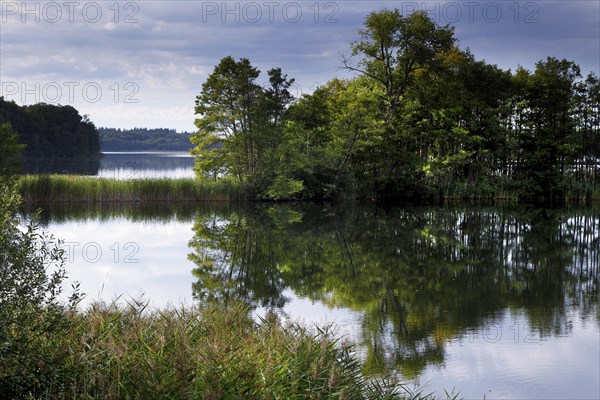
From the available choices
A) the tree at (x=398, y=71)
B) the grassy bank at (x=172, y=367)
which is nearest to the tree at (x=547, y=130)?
the tree at (x=398, y=71)

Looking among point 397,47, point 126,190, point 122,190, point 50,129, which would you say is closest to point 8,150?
point 122,190

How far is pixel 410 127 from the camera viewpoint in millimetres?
30906

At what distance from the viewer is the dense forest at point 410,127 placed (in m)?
28.9

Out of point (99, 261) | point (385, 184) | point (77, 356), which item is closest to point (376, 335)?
point (77, 356)

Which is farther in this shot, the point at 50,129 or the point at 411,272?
the point at 50,129

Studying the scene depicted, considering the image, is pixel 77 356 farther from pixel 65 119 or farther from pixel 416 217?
pixel 65 119

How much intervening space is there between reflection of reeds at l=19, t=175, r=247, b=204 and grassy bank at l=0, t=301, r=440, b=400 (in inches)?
848

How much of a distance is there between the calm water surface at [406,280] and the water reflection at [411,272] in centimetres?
3

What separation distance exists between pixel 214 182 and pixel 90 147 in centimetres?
4567

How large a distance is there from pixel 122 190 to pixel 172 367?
2324cm

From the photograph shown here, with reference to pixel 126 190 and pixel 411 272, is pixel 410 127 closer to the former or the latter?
pixel 126 190

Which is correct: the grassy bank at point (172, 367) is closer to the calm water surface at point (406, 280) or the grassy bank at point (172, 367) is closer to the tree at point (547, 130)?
the calm water surface at point (406, 280)

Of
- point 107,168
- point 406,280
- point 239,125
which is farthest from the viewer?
point 107,168

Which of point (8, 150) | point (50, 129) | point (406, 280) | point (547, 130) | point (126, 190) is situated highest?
point (50, 129)
